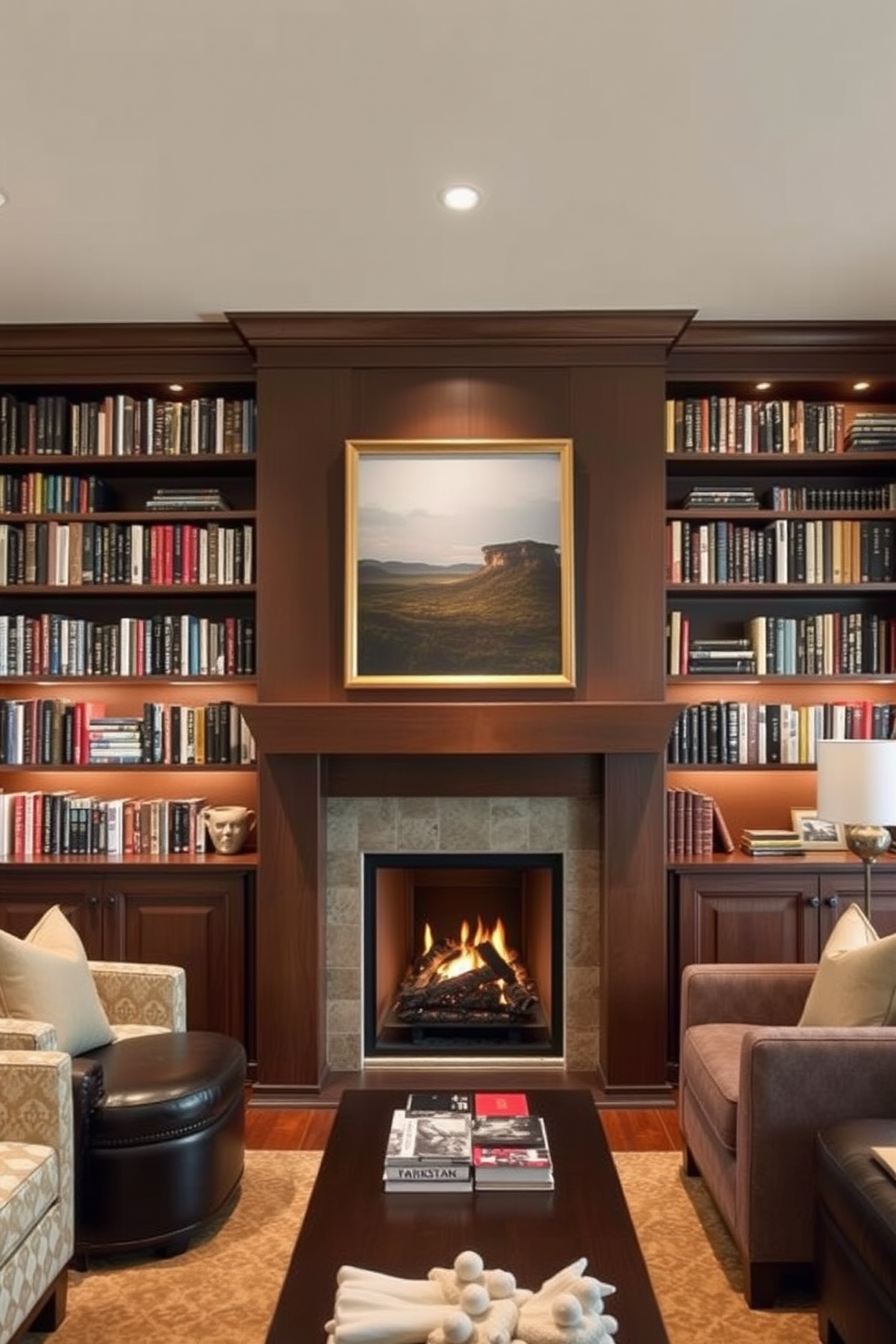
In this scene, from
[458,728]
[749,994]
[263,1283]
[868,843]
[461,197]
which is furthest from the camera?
[458,728]

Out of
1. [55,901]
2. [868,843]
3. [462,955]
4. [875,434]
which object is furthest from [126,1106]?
[875,434]

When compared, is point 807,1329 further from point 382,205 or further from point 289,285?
point 289,285

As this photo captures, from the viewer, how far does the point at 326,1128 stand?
3324 mm

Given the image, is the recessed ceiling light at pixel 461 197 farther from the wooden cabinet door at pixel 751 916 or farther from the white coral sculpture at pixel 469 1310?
the white coral sculpture at pixel 469 1310

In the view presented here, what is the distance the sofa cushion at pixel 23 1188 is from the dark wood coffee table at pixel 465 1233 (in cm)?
59

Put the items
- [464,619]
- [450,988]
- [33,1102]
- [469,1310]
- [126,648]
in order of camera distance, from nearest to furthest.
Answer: [469,1310] → [33,1102] → [464,619] → [126,648] → [450,988]

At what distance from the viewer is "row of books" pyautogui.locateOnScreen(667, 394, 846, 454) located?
3.81 meters

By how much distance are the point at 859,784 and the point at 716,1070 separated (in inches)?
41.0

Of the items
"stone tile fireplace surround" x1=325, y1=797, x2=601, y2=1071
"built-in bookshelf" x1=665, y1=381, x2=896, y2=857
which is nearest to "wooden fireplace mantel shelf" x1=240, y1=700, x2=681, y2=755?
"stone tile fireplace surround" x1=325, y1=797, x2=601, y2=1071

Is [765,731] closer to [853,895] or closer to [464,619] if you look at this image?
[853,895]

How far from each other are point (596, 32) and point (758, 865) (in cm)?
271

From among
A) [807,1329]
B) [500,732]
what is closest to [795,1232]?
[807,1329]

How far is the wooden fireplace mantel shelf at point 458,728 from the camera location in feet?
11.3

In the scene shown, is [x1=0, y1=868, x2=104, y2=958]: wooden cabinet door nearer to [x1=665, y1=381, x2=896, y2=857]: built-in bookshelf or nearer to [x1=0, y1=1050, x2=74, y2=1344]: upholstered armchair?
[x1=0, y1=1050, x2=74, y2=1344]: upholstered armchair
